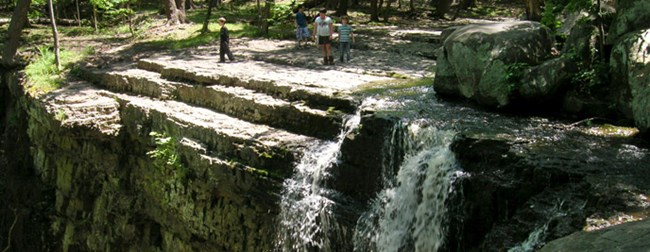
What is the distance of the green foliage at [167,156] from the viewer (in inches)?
471

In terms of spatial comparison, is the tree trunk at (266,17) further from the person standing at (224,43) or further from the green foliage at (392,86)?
the green foliage at (392,86)

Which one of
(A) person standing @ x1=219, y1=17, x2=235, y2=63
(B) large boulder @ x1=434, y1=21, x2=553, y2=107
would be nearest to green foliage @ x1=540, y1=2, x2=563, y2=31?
(B) large boulder @ x1=434, y1=21, x2=553, y2=107

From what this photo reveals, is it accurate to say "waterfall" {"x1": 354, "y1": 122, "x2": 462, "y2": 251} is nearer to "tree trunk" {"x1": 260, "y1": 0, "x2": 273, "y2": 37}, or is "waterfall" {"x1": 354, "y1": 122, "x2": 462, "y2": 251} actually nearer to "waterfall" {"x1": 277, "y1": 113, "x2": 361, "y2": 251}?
"waterfall" {"x1": 277, "y1": 113, "x2": 361, "y2": 251}

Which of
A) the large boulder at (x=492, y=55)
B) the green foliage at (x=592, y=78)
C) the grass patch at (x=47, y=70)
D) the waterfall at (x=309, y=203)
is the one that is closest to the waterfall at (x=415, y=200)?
the waterfall at (x=309, y=203)

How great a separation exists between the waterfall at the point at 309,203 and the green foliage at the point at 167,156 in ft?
8.73

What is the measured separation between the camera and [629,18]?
938cm

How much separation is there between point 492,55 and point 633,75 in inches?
95.0

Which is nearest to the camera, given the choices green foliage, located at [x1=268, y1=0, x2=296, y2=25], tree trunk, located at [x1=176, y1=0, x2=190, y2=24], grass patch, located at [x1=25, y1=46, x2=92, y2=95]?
grass patch, located at [x1=25, y1=46, x2=92, y2=95]

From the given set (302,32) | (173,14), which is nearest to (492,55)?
(302,32)

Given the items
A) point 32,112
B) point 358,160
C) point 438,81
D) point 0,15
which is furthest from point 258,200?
point 0,15

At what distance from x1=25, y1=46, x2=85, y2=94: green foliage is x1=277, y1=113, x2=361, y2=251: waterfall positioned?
8.93m

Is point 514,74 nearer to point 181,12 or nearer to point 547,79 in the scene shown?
point 547,79

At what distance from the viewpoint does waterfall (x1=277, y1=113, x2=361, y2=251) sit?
9906 millimetres

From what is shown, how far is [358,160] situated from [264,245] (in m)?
2.20
